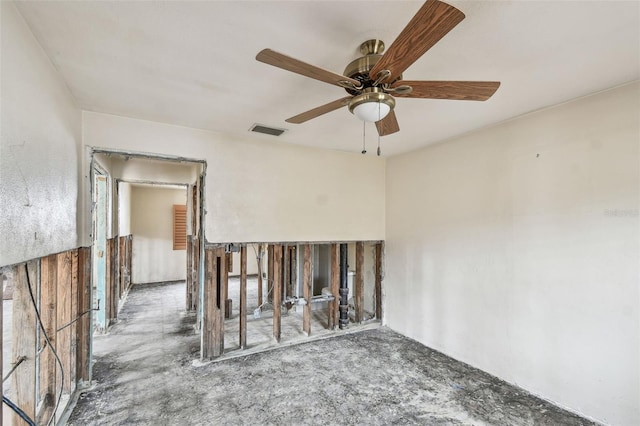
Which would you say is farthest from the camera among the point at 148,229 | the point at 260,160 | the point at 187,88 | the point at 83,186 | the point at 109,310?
the point at 148,229

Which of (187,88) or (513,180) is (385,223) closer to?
(513,180)

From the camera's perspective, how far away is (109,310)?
3.98 m

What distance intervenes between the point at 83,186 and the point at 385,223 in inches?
135

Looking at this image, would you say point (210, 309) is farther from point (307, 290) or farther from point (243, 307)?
point (307, 290)

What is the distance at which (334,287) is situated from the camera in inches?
155

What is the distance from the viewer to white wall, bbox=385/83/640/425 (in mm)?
2025

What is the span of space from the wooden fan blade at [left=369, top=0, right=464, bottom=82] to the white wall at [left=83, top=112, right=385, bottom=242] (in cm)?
219

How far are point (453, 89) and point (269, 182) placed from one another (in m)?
2.29

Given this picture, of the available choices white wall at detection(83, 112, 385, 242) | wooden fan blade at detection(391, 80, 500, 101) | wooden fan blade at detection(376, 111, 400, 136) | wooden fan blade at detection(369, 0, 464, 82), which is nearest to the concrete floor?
white wall at detection(83, 112, 385, 242)

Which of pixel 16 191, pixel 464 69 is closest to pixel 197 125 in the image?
pixel 16 191

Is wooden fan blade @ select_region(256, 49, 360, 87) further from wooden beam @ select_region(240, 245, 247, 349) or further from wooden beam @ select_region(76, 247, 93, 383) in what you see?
wooden beam @ select_region(76, 247, 93, 383)

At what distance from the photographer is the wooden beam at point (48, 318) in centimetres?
194

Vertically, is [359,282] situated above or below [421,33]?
below

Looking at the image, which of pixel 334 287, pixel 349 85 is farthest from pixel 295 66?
pixel 334 287
